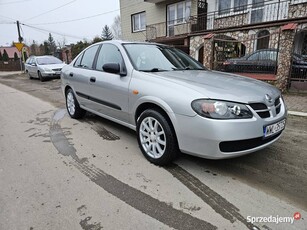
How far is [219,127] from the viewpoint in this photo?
2.45 m

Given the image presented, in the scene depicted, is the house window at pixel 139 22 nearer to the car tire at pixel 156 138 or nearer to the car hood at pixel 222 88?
A: the car hood at pixel 222 88

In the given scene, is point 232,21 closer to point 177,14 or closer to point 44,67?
point 177,14

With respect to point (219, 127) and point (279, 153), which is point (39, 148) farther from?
point (279, 153)

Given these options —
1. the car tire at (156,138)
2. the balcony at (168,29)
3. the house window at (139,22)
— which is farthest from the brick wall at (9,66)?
the car tire at (156,138)

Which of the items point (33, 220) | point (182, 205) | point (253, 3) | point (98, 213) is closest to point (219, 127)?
point (182, 205)

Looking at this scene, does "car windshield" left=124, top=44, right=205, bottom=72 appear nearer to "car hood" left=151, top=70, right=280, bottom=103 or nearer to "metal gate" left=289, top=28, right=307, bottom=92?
"car hood" left=151, top=70, right=280, bottom=103

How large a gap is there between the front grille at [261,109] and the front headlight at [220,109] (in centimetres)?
14

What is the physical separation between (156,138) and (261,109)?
130cm

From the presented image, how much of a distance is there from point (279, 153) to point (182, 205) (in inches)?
77.2

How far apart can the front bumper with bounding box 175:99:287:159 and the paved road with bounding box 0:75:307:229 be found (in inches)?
15.8

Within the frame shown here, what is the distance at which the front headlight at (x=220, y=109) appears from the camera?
8.20 ft

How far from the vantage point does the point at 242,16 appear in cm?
1286

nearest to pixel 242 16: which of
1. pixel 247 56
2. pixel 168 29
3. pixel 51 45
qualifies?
pixel 247 56

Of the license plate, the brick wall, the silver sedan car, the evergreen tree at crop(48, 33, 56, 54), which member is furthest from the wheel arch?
the evergreen tree at crop(48, 33, 56, 54)
